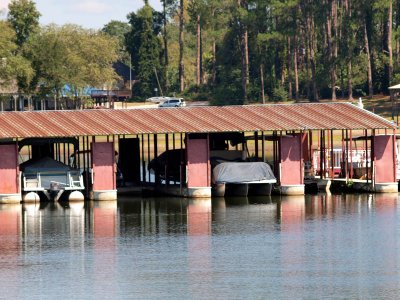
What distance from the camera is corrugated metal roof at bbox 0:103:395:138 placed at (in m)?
63.3

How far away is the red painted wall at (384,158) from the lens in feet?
217

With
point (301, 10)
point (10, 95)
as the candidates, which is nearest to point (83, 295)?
point (10, 95)

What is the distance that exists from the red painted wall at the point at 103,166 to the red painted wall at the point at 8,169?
396 centimetres

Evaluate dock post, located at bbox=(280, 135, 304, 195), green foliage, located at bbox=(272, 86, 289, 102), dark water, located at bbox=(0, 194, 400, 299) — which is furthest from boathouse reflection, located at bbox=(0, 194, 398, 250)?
green foliage, located at bbox=(272, 86, 289, 102)

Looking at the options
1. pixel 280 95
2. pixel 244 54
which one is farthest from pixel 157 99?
pixel 280 95

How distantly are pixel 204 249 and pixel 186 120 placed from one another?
16671mm

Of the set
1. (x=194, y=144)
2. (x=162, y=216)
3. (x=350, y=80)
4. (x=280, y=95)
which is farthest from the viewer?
(x=280, y=95)

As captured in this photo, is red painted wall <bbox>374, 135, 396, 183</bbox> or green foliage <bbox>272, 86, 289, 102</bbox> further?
green foliage <bbox>272, 86, 289, 102</bbox>

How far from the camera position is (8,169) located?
6172cm

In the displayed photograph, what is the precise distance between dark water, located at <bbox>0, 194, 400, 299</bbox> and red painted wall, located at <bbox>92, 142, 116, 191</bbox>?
99 centimetres

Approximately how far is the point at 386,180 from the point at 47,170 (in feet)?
59.0

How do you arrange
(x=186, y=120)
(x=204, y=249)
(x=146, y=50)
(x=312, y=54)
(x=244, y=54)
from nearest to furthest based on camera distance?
(x=204, y=249) < (x=186, y=120) < (x=312, y=54) < (x=244, y=54) < (x=146, y=50)

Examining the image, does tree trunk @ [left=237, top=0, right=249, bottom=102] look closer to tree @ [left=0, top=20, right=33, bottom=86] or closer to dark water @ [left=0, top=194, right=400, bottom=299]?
tree @ [left=0, top=20, right=33, bottom=86]

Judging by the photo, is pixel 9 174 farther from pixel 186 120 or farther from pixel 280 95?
pixel 280 95
